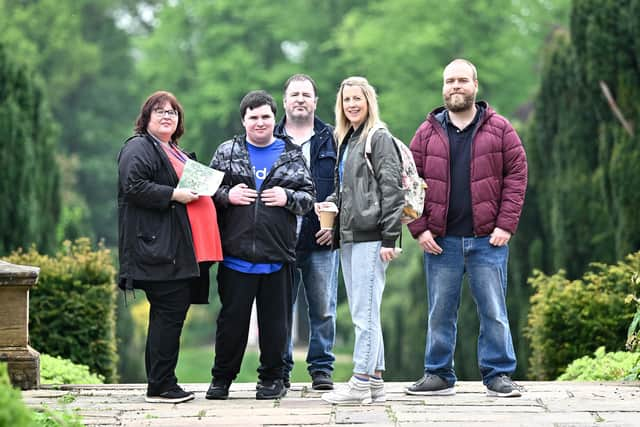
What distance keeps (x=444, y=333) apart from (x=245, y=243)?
58.2 inches

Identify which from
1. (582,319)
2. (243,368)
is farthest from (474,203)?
(243,368)

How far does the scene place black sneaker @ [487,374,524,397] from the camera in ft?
24.9

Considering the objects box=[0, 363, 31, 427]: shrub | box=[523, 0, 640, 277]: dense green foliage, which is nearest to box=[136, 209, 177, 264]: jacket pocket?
box=[0, 363, 31, 427]: shrub

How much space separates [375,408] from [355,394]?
219mm

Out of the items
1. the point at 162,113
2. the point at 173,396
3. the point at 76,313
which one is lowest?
the point at 173,396

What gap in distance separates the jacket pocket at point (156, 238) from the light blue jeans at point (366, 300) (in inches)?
43.7

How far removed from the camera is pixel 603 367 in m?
9.36

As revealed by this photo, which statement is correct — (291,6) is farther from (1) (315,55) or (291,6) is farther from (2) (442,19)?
(2) (442,19)

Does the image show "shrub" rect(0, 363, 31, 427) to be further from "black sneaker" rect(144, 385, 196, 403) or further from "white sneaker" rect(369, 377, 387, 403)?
"white sneaker" rect(369, 377, 387, 403)

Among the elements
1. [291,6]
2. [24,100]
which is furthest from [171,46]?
[24,100]

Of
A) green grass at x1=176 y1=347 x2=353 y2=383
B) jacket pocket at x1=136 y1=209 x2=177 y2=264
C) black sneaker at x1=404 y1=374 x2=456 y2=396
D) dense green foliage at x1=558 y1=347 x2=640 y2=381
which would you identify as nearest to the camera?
jacket pocket at x1=136 y1=209 x2=177 y2=264

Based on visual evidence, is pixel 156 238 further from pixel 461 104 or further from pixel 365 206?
pixel 461 104

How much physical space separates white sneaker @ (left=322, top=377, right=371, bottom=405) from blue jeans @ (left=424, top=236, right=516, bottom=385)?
743 millimetres

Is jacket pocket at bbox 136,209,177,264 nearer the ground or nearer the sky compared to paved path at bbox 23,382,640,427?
nearer the sky
